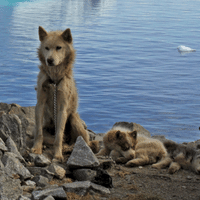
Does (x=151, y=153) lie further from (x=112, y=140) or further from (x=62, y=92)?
(x=62, y=92)

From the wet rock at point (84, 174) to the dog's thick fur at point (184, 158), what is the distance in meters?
1.58

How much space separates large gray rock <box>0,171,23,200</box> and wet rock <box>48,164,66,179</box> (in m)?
0.79

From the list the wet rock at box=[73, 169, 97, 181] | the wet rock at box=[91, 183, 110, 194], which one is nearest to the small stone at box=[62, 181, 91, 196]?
the wet rock at box=[91, 183, 110, 194]

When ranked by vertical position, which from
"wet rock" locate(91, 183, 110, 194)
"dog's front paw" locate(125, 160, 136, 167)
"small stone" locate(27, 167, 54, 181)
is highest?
"small stone" locate(27, 167, 54, 181)

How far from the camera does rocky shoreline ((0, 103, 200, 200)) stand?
15.7ft

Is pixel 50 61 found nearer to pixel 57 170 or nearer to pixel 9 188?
pixel 57 170

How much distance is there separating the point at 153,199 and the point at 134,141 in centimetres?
188

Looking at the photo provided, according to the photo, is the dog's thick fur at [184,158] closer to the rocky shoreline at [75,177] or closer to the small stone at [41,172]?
the rocky shoreline at [75,177]

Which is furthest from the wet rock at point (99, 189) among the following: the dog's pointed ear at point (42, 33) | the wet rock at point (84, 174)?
the dog's pointed ear at point (42, 33)

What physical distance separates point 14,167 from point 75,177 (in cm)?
102

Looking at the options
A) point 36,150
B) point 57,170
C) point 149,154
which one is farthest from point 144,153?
point 36,150

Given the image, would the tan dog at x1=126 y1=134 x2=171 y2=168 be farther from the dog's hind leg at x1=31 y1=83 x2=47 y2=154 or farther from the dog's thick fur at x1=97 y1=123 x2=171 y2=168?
the dog's hind leg at x1=31 y1=83 x2=47 y2=154

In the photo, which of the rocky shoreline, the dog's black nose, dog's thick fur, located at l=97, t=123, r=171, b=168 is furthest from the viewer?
dog's thick fur, located at l=97, t=123, r=171, b=168

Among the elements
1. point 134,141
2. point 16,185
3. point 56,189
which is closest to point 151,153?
point 134,141
